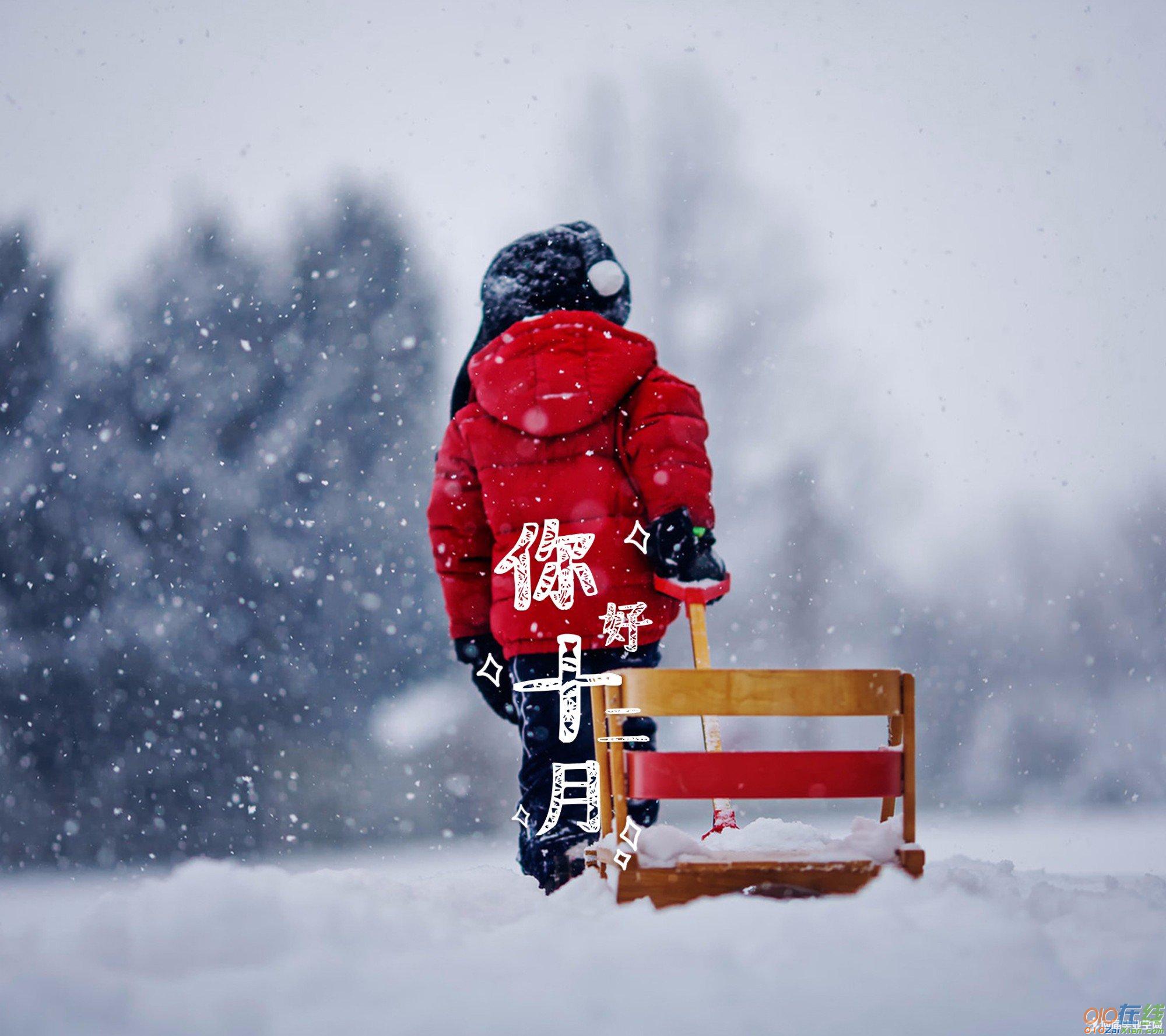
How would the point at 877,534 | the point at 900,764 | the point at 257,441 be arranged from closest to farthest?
the point at 900,764
the point at 257,441
the point at 877,534

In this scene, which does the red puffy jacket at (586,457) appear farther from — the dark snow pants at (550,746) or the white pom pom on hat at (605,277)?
the white pom pom on hat at (605,277)

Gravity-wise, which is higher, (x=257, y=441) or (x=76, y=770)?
(x=257, y=441)

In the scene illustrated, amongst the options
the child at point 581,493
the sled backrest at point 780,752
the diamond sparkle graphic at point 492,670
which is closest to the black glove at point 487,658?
the diamond sparkle graphic at point 492,670

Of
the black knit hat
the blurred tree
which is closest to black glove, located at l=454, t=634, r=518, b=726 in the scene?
the black knit hat

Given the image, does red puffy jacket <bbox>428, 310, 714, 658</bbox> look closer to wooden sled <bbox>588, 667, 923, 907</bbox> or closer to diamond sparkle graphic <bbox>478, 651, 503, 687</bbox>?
diamond sparkle graphic <bbox>478, 651, 503, 687</bbox>

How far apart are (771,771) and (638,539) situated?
1.16 meters

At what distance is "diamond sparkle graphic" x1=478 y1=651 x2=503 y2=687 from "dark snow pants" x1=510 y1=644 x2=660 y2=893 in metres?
0.33

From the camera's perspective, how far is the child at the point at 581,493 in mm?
3023

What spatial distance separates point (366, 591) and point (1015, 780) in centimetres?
544

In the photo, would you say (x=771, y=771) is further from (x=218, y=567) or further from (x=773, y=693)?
(x=218, y=567)

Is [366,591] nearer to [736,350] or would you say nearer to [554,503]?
[736,350]

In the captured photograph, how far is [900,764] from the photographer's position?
81.5 inches

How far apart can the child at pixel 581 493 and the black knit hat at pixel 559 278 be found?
0.49 ft

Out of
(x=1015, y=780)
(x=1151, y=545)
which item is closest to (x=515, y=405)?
(x=1015, y=780)
